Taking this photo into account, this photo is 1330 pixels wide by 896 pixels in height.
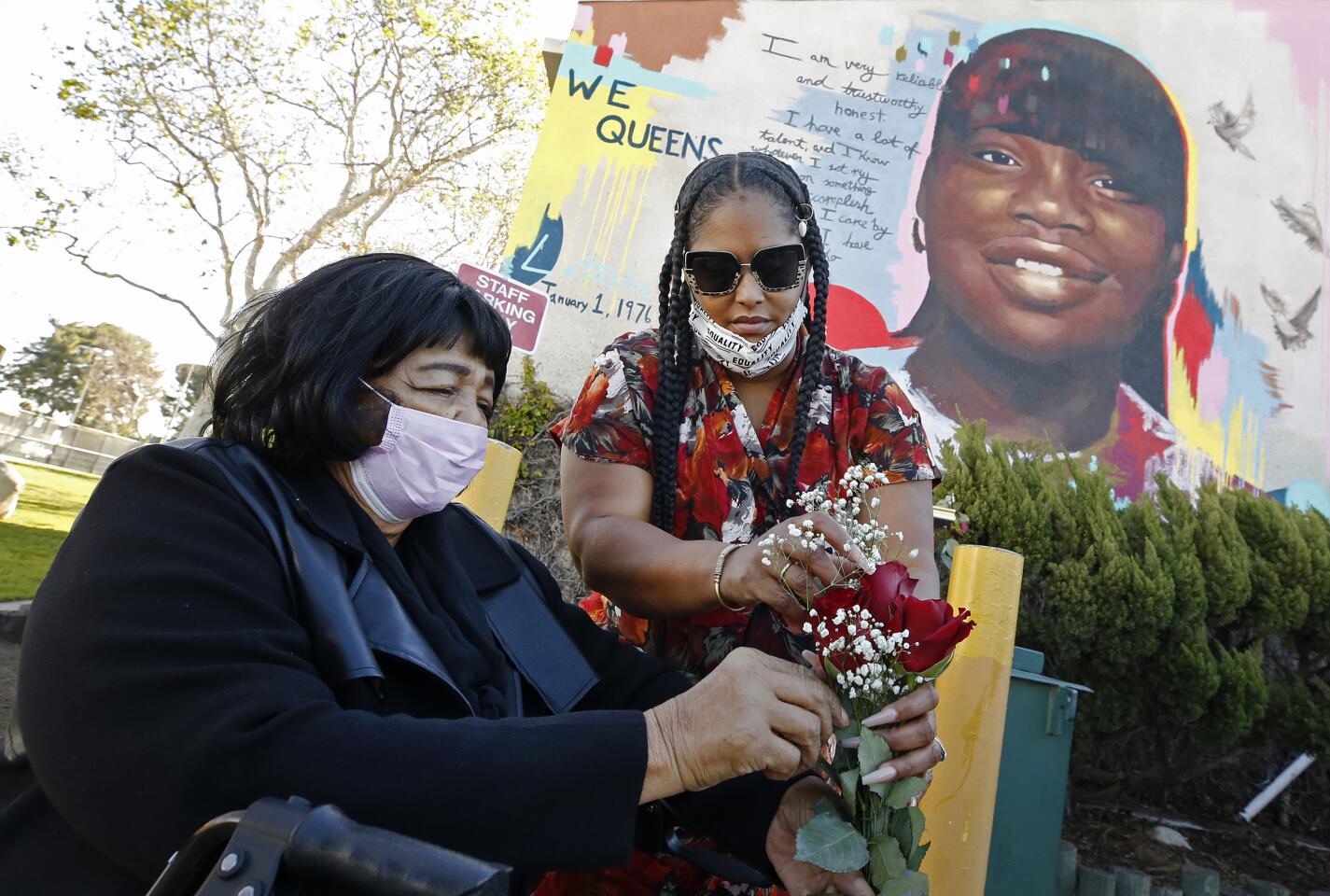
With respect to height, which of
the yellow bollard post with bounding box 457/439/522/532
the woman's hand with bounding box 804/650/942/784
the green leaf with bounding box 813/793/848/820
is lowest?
the green leaf with bounding box 813/793/848/820

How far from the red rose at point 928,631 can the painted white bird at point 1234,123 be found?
11.0 metres

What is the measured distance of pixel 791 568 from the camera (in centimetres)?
193

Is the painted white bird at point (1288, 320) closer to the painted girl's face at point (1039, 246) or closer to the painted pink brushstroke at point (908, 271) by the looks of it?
the painted girl's face at point (1039, 246)

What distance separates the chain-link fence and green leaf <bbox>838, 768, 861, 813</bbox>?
165 ft

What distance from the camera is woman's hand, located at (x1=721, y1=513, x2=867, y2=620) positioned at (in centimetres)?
187

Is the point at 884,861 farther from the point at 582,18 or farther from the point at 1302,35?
the point at 1302,35

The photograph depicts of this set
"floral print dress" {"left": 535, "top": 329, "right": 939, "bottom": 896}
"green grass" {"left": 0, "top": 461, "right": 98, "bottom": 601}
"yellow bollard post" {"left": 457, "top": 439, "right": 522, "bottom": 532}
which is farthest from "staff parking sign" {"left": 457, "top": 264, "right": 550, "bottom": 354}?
"floral print dress" {"left": 535, "top": 329, "right": 939, "bottom": 896}

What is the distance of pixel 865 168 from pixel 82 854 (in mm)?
9728

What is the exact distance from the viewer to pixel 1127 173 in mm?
10312

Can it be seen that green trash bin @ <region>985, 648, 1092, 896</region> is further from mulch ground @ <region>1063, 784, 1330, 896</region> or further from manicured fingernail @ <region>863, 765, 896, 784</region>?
manicured fingernail @ <region>863, 765, 896, 784</region>

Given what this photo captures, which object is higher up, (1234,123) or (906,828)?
(1234,123)

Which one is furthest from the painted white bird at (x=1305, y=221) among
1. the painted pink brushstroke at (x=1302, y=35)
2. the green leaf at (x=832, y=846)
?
the green leaf at (x=832, y=846)

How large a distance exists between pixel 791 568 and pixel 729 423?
697 millimetres

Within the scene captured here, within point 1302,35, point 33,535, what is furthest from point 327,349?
point 33,535
